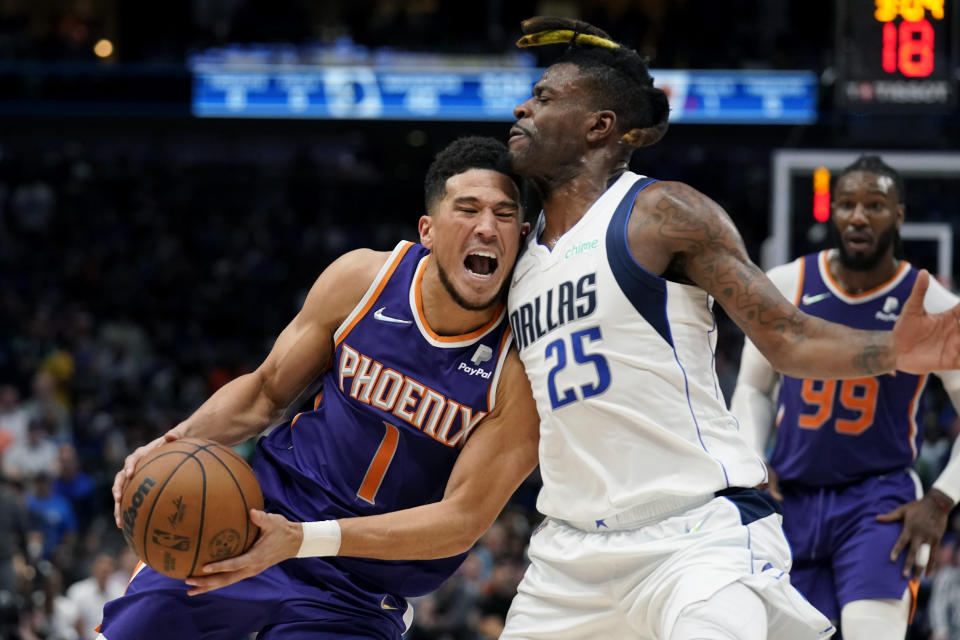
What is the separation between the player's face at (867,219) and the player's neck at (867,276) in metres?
0.02

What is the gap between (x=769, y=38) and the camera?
54.1ft

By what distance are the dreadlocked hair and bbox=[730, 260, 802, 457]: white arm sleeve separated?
1340 mm

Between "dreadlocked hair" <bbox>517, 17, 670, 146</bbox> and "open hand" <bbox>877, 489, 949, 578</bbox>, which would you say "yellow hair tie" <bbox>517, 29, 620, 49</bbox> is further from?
"open hand" <bbox>877, 489, 949, 578</bbox>

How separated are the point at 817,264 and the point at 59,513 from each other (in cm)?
845

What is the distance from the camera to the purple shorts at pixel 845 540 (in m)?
4.53

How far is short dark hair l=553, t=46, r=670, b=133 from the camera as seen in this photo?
3.73 metres

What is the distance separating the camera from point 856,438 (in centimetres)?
474

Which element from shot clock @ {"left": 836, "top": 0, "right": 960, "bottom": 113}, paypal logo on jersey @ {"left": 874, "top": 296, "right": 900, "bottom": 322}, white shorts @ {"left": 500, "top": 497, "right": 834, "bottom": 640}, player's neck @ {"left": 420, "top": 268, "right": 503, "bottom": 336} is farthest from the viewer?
shot clock @ {"left": 836, "top": 0, "right": 960, "bottom": 113}

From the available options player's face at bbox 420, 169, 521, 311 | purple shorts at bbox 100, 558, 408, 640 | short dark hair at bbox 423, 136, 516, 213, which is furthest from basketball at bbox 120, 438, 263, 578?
short dark hair at bbox 423, 136, 516, 213

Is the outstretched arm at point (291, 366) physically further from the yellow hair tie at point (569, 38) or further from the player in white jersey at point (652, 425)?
the yellow hair tie at point (569, 38)

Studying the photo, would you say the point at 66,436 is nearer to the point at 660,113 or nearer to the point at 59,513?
the point at 59,513

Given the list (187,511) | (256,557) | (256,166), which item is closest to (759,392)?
(256,557)

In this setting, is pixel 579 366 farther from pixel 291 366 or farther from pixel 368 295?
pixel 291 366

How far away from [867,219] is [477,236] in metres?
1.89
